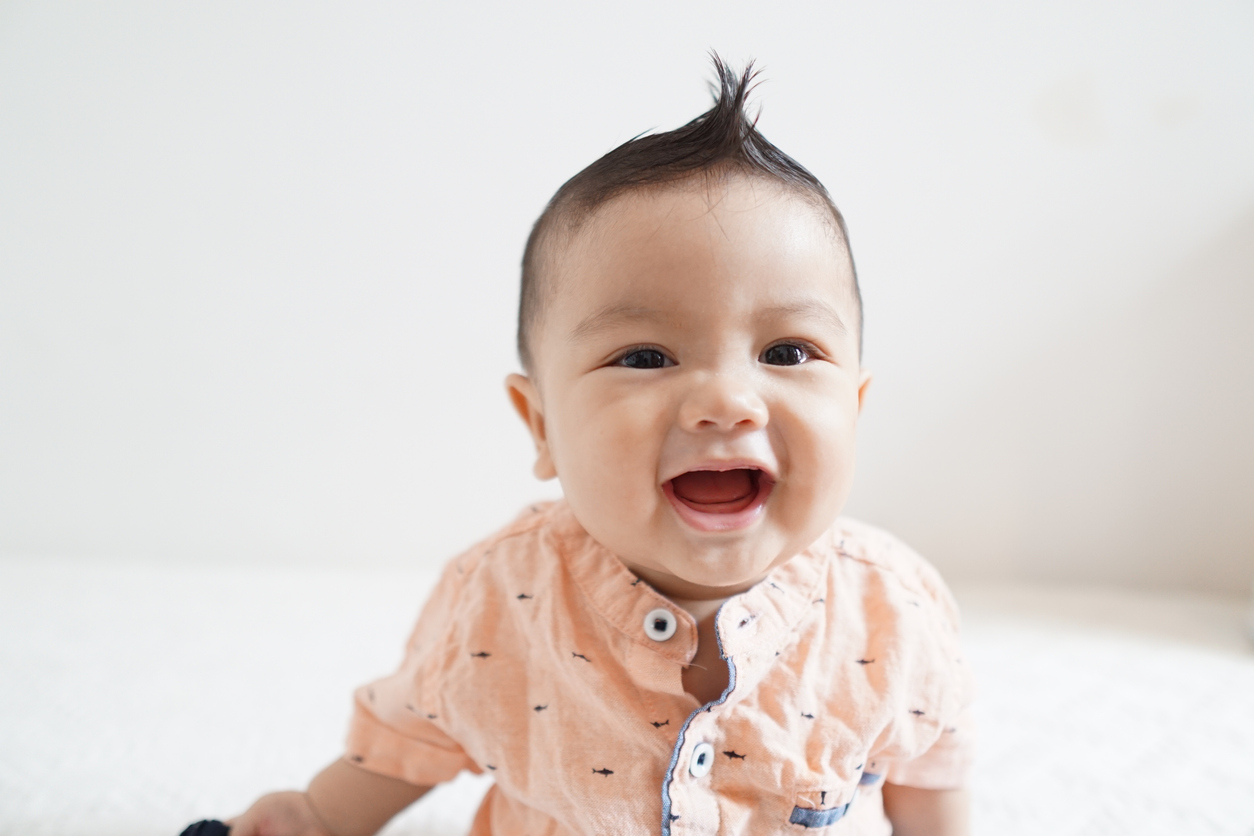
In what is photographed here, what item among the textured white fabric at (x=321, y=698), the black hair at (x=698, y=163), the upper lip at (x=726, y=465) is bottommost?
the textured white fabric at (x=321, y=698)

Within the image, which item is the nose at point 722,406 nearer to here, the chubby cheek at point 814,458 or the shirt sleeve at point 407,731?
the chubby cheek at point 814,458

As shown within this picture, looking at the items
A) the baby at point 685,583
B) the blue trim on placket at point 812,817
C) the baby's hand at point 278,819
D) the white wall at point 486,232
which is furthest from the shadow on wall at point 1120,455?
the baby's hand at point 278,819

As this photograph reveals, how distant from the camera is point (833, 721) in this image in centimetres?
58

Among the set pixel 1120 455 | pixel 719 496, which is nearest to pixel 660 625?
pixel 719 496

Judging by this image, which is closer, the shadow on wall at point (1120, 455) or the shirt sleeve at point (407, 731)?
the shirt sleeve at point (407, 731)

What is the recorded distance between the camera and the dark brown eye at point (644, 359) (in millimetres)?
512

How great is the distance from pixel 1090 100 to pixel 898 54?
0.25 m

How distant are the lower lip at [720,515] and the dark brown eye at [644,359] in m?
0.07

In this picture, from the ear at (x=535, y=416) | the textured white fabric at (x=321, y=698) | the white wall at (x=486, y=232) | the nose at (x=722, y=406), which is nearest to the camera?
the nose at (x=722, y=406)

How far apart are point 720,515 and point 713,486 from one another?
0.02 metres

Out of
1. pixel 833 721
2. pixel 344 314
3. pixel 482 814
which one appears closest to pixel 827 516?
pixel 833 721

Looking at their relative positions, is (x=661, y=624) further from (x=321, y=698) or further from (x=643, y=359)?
(x=321, y=698)

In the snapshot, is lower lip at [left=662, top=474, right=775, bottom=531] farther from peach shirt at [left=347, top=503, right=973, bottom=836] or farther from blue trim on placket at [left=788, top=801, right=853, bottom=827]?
blue trim on placket at [left=788, top=801, right=853, bottom=827]

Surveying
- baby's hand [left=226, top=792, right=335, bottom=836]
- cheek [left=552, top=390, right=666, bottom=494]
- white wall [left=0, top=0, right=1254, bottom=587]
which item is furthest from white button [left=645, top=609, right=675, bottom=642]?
white wall [left=0, top=0, right=1254, bottom=587]
